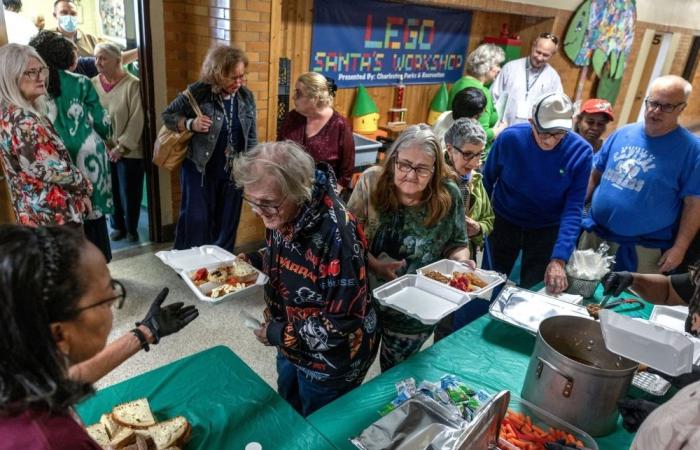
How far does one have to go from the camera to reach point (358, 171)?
161 inches

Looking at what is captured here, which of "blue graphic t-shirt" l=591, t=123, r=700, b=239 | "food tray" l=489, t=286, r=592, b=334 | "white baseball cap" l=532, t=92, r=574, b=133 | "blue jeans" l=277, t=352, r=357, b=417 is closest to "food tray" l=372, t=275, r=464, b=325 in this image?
"food tray" l=489, t=286, r=592, b=334

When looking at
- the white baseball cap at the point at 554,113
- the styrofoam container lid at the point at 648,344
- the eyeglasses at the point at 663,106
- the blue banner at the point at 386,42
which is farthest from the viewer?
the blue banner at the point at 386,42

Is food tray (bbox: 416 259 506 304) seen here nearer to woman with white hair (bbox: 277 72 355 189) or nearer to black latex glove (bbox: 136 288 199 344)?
black latex glove (bbox: 136 288 199 344)

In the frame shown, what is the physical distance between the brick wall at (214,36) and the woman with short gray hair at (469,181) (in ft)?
5.51

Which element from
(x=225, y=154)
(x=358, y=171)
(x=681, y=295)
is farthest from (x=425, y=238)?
(x=358, y=171)

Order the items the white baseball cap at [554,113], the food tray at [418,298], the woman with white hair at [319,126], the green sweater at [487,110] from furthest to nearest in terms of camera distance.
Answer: the green sweater at [487,110]
the woman with white hair at [319,126]
the white baseball cap at [554,113]
the food tray at [418,298]

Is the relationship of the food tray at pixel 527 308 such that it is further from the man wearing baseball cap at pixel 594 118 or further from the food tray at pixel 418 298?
the man wearing baseball cap at pixel 594 118

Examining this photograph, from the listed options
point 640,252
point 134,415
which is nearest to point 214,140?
point 134,415

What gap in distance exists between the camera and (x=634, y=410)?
128cm

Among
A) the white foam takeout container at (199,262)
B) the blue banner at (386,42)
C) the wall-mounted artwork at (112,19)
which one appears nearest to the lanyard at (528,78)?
the blue banner at (386,42)

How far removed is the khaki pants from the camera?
2772 mm

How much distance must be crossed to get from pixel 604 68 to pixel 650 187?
209 inches

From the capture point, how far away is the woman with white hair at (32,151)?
2.27 m

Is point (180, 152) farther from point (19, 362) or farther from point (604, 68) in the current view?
point (604, 68)
